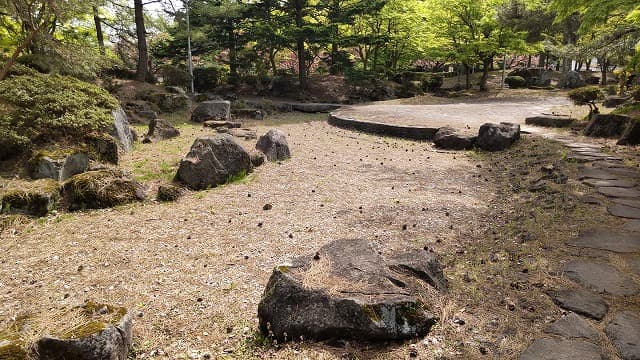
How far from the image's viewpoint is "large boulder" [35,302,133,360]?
2.72 m

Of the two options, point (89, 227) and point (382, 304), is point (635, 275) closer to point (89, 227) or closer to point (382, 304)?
point (382, 304)

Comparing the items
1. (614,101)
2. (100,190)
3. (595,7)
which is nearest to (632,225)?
(595,7)

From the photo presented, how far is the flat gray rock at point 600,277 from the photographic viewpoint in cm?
360

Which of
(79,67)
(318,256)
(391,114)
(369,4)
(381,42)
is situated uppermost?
(369,4)

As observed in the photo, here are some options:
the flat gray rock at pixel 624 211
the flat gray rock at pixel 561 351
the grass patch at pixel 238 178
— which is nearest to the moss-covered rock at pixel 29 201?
the grass patch at pixel 238 178

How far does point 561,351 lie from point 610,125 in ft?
31.6

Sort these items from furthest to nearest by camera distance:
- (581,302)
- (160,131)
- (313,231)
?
(160,131), (313,231), (581,302)

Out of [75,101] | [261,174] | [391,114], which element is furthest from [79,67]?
[391,114]

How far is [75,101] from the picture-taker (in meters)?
8.31

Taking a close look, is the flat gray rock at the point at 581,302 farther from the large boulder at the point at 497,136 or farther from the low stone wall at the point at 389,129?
the low stone wall at the point at 389,129

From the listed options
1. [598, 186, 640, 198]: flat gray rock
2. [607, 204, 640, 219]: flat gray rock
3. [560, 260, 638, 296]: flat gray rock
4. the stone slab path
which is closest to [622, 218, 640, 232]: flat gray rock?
the stone slab path

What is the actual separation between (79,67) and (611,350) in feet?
39.7

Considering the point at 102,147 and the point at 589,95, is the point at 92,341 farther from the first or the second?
the point at 589,95

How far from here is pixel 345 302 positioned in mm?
3037
